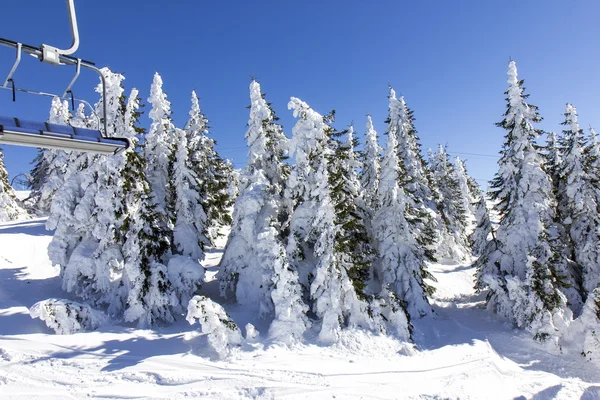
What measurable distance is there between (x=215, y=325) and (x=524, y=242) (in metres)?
20.7

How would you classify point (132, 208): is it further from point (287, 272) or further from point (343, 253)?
point (343, 253)

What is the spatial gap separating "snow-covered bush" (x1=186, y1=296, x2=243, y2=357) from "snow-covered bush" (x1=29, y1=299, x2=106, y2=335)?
5.49 meters

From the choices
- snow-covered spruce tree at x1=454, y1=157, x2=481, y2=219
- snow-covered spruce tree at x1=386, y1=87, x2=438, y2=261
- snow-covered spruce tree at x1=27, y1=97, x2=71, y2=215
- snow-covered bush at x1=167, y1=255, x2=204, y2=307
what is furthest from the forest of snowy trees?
snow-covered spruce tree at x1=454, y1=157, x2=481, y2=219

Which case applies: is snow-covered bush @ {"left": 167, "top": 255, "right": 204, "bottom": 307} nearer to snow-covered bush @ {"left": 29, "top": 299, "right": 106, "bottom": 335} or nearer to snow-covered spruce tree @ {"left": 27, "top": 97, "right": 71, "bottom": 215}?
snow-covered bush @ {"left": 29, "top": 299, "right": 106, "bottom": 335}

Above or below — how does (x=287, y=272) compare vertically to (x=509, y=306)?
above

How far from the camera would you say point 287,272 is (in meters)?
18.4

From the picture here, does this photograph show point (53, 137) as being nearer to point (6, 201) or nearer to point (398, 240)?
point (398, 240)

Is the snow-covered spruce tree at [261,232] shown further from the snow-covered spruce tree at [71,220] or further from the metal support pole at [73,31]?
the metal support pole at [73,31]

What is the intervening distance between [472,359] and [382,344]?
4966 mm

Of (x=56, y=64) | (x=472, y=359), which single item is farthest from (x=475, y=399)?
(x=56, y=64)

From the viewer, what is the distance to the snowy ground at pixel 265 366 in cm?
1385

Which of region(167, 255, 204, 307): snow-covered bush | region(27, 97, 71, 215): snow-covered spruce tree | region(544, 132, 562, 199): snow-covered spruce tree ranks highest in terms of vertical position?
region(27, 97, 71, 215): snow-covered spruce tree

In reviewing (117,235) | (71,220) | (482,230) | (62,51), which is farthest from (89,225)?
(482,230)

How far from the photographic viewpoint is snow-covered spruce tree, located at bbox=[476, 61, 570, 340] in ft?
70.2
